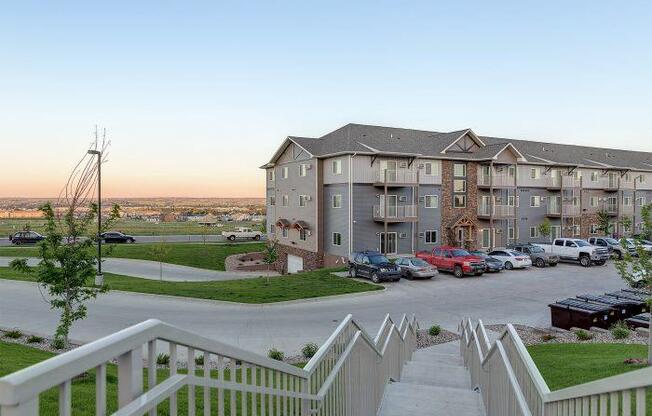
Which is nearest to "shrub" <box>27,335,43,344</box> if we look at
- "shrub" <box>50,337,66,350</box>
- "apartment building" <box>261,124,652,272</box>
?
"shrub" <box>50,337,66,350</box>

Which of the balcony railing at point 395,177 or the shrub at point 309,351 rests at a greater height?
the balcony railing at point 395,177

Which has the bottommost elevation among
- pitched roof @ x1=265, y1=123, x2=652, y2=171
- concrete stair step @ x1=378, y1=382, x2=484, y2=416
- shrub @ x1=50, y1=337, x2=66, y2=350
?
shrub @ x1=50, y1=337, x2=66, y2=350

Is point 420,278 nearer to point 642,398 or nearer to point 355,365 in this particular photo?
point 355,365

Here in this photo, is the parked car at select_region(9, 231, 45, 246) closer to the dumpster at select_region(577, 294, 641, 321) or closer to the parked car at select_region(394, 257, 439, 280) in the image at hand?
the parked car at select_region(394, 257, 439, 280)

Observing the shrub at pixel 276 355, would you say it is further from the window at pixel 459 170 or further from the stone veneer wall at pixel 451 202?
the window at pixel 459 170

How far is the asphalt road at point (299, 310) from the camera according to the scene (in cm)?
1633

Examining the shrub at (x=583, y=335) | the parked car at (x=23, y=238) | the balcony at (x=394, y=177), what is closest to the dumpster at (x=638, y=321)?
the shrub at (x=583, y=335)

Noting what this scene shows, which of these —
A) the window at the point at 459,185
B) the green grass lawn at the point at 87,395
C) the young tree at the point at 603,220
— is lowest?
the green grass lawn at the point at 87,395

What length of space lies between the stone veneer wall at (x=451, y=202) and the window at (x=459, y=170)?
37 cm

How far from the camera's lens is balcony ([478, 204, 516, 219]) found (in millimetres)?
42000

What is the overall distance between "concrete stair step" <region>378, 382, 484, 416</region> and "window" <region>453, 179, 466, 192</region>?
34.5 metres

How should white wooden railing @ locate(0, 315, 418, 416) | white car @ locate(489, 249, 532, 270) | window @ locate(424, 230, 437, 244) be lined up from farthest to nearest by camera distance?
1. window @ locate(424, 230, 437, 244)
2. white car @ locate(489, 249, 532, 270)
3. white wooden railing @ locate(0, 315, 418, 416)

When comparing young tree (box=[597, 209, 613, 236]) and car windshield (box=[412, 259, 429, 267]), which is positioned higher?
young tree (box=[597, 209, 613, 236])

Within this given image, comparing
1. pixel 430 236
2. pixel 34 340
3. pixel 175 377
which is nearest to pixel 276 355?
pixel 34 340
